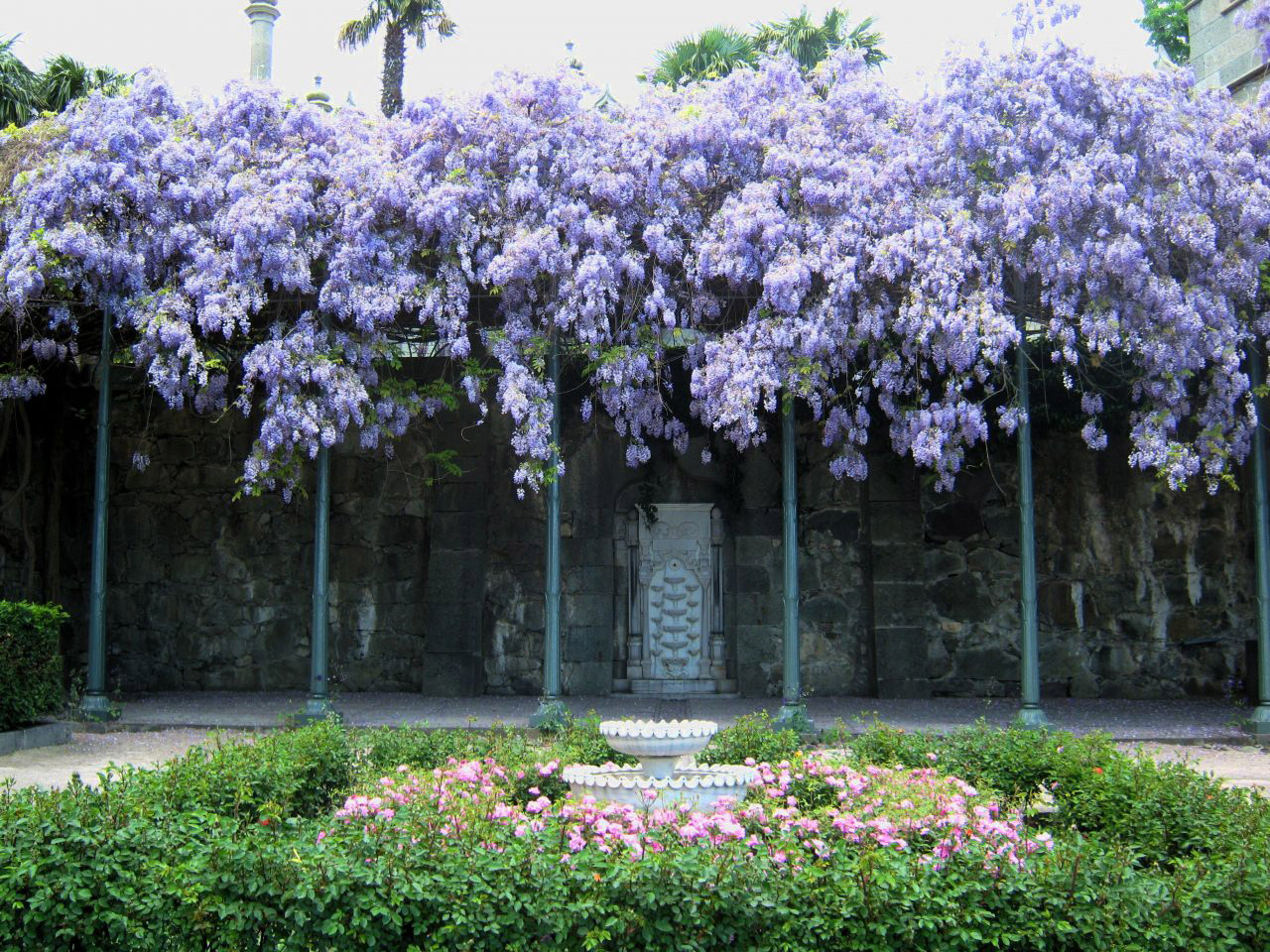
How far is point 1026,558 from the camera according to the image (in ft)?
30.6

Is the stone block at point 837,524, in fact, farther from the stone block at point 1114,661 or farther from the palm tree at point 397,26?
the palm tree at point 397,26

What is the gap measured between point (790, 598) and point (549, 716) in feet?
6.42

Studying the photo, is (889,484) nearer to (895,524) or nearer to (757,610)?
(895,524)

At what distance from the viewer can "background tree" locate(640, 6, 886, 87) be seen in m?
19.7

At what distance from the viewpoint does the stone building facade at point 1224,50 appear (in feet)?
36.7

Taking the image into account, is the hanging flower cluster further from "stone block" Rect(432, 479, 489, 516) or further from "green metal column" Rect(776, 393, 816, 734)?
"stone block" Rect(432, 479, 489, 516)

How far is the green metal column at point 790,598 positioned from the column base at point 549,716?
1.58 m

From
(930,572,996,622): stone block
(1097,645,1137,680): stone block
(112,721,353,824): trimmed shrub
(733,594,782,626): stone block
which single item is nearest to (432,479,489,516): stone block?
(733,594,782,626): stone block

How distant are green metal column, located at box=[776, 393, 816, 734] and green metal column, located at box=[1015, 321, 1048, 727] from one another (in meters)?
1.58

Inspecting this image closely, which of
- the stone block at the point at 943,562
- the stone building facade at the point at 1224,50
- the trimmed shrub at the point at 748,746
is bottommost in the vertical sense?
the trimmed shrub at the point at 748,746

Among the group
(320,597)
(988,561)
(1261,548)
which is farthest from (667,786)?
(988,561)

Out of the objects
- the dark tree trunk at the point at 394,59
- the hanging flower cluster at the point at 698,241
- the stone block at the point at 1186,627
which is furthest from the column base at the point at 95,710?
the dark tree trunk at the point at 394,59

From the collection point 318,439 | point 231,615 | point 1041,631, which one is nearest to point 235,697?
point 231,615

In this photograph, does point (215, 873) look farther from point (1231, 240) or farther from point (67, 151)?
point (1231, 240)
